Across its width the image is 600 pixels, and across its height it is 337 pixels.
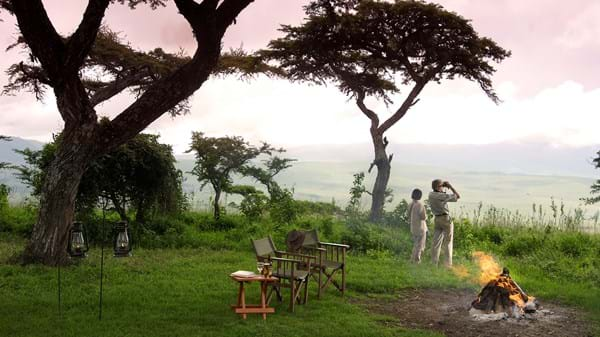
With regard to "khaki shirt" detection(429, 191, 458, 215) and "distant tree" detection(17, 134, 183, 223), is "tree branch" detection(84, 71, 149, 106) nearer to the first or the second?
"distant tree" detection(17, 134, 183, 223)

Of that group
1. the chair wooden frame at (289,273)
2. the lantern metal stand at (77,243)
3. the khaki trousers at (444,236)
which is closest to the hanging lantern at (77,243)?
the lantern metal stand at (77,243)

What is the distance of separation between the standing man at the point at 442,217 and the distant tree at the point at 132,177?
6.02 metres

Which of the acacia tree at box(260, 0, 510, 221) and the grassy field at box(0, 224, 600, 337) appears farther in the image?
the acacia tree at box(260, 0, 510, 221)

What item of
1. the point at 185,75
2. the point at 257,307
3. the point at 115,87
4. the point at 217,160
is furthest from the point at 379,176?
the point at 257,307

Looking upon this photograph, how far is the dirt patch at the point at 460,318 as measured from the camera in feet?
23.4

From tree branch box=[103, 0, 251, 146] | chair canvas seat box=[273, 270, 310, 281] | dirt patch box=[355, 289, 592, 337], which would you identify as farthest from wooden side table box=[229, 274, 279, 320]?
tree branch box=[103, 0, 251, 146]

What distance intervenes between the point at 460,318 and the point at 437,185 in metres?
4.09

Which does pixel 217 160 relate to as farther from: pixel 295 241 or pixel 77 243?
pixel 77 243

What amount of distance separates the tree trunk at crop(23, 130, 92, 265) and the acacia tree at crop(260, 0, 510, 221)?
29.9 ft

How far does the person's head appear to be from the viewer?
1141cm

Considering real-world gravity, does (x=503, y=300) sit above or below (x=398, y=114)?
below

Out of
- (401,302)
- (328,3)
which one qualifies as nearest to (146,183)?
(328,3)

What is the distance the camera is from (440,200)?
11.3 m

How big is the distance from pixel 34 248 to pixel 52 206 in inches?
30.6
